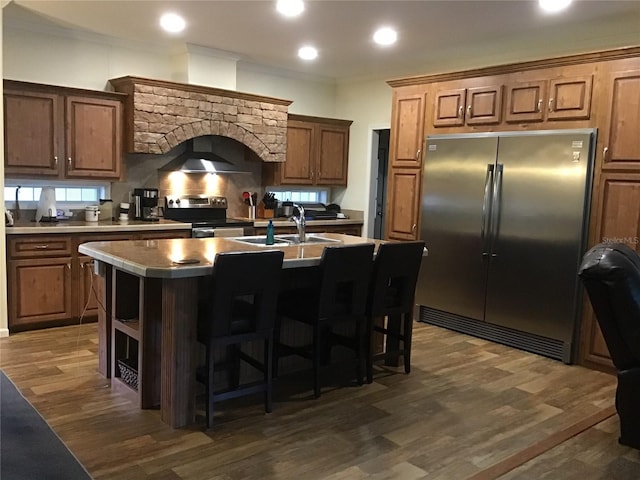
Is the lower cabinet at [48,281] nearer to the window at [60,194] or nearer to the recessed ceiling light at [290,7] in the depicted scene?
the window at [60,194]

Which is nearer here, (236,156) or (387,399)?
(387,399)

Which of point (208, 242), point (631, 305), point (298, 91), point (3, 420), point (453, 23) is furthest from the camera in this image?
point (298, 91)

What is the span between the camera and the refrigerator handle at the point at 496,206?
4871 mm

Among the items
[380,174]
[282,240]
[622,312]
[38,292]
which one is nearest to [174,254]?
[282,240]

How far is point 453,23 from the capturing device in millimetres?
4863

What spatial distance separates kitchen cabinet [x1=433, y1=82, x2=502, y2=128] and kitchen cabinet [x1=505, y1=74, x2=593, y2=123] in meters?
0.13

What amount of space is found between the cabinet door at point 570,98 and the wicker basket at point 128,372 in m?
3.63

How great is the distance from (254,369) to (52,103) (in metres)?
3.08

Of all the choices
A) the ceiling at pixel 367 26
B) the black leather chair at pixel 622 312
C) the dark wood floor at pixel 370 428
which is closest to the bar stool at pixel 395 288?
the dark wood floor at pixel 370 428

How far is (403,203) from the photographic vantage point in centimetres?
580

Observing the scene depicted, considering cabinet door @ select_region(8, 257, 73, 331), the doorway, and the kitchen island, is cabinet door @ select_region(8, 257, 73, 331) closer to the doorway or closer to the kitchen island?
the kitchen island

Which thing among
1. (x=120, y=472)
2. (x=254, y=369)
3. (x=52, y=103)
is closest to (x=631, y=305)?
(x=254, y=369)

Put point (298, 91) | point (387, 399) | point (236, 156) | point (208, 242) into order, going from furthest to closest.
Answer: point (298, 91) < point (236, 156) < point (208, 242) < point (387, 399)

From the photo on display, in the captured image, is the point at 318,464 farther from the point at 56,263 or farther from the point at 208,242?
the point at 56,263
